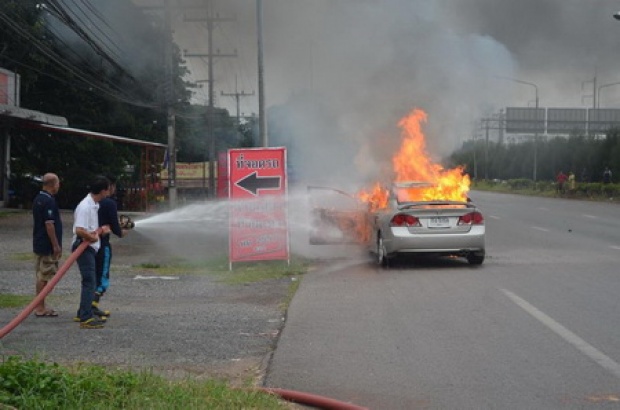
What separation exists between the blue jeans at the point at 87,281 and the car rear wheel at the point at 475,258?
7267 millimetres

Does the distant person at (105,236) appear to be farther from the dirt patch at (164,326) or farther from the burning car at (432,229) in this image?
the burning car at (432,229)

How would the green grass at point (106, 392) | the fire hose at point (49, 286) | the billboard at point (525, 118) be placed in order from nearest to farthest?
1. the green grass at point (106, 392)
2. the fire hose at point (49, 286)
3. the billboard at point (525, 118)

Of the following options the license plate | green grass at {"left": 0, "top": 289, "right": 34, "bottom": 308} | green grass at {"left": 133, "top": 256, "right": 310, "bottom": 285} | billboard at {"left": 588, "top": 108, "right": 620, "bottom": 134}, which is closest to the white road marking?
the license plate

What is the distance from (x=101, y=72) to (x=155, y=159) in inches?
178

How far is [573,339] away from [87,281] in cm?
508

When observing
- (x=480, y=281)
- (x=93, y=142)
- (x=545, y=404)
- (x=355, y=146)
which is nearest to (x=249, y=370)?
(x=545, y=404)

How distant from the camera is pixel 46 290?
7363 millimetres

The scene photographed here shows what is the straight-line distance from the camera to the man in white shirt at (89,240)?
8.40 metres

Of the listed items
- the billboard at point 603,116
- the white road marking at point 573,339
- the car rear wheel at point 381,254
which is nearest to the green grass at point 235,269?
the car rear wheel at point 381,254

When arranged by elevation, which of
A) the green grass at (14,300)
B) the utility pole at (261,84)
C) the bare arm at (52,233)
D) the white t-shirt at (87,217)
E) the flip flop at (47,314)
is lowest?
the green grass at (14,300)

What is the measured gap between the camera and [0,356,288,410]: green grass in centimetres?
493

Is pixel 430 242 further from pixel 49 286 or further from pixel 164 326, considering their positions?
pixel 49 286

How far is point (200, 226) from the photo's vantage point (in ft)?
81.8

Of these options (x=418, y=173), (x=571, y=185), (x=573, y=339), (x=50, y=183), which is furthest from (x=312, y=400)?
(x=571, y=185)
